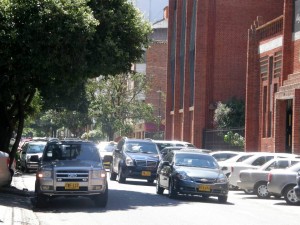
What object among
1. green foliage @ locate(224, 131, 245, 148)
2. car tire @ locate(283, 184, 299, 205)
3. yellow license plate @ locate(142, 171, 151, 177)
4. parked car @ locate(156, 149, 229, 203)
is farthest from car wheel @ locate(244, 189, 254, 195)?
green foliage @ locate(224, 131, 245, 148)

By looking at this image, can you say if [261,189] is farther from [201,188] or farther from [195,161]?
[201,188]

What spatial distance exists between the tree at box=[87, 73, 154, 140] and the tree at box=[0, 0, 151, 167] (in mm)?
43999

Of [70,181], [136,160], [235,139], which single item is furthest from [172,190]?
[235,139]

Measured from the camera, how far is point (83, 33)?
21.2 metres

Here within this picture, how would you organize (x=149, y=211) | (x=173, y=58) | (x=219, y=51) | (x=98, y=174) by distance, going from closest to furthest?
(x=149, y=211) → (x=98, y=174) → (x=219, y=51) → (x=173, y=58)

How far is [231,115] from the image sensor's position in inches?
2052

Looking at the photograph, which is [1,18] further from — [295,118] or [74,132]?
[74,132]

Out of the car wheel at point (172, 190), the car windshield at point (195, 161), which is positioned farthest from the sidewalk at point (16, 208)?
the car windshield at point (195, 161)

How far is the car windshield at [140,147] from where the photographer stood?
3259 centimetres

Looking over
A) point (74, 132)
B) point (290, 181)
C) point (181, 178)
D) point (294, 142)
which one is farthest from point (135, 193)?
point (74, 132)

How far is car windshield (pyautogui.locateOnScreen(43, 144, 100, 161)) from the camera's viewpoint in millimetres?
20703

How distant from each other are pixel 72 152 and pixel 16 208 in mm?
2907

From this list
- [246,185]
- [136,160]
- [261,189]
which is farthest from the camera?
[136,160]

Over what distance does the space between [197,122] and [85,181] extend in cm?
3747
